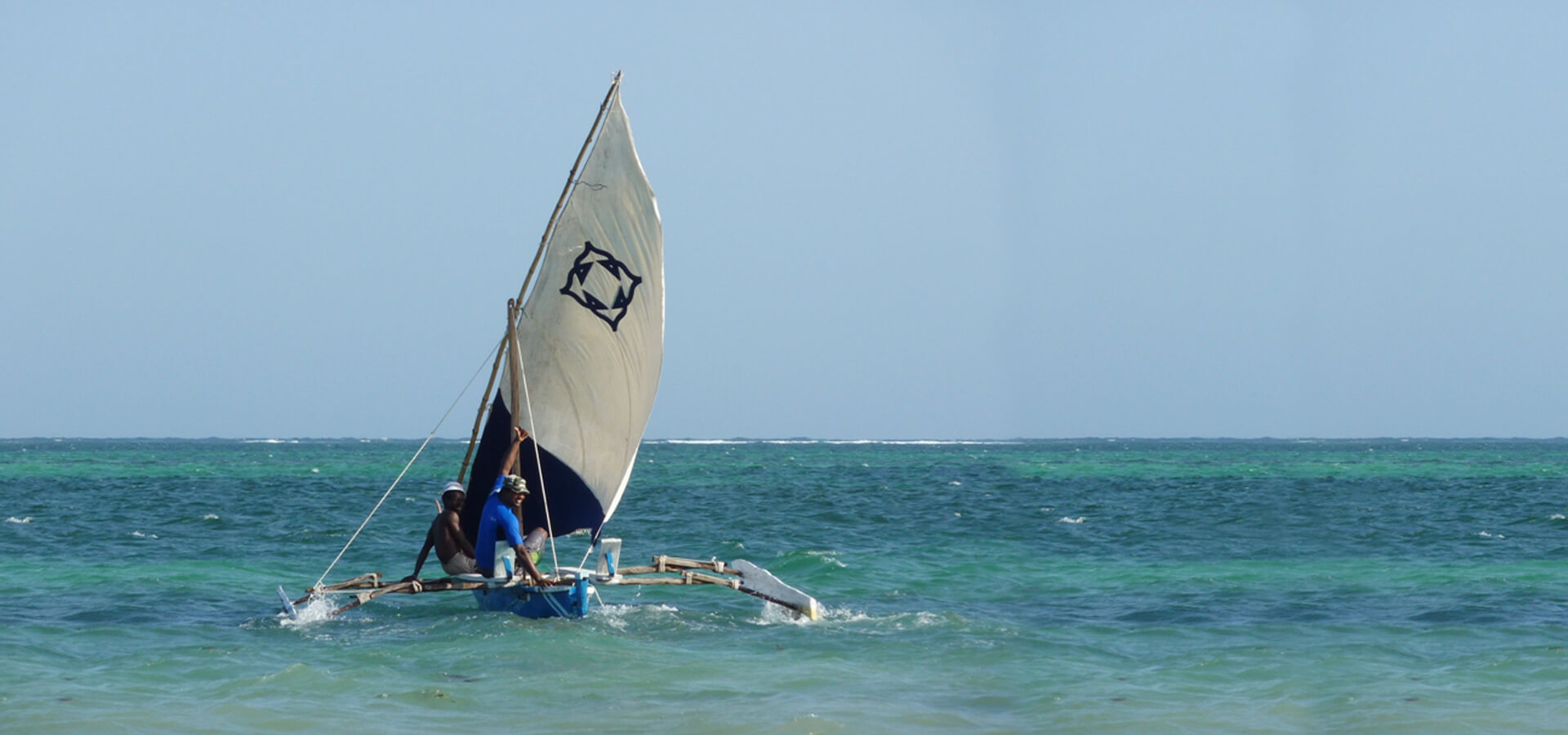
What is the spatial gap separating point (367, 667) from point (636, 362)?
4853 millimetres

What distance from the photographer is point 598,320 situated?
639 inches

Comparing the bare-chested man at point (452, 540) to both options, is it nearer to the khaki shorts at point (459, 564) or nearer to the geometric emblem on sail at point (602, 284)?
the khaki shorts at point (459, 564)

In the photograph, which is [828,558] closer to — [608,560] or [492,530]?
[608,560]

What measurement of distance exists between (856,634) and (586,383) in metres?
4.21

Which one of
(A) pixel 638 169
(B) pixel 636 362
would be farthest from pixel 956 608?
(A) pixel 638 169

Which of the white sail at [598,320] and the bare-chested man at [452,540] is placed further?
the bare-chested man at [452,540]

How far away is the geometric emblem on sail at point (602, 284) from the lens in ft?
52.8

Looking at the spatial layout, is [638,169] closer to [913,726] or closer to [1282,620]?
[913,726]

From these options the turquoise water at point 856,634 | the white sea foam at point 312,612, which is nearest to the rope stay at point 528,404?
the turquoise water at point 856,634

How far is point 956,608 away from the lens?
17.5 metres

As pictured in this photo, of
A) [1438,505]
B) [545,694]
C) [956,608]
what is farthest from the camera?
[1438,505]

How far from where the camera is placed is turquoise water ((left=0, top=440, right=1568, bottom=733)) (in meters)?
11.2

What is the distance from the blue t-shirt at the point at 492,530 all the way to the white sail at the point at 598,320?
3.83 feet

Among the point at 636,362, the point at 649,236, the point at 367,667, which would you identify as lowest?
the point at 367,667
